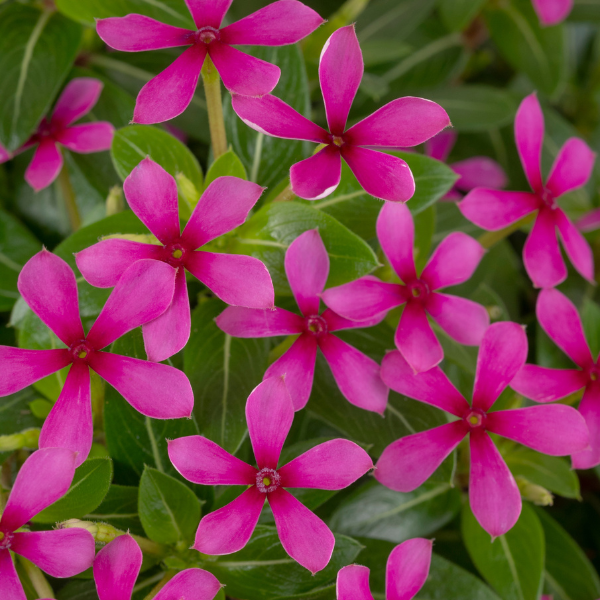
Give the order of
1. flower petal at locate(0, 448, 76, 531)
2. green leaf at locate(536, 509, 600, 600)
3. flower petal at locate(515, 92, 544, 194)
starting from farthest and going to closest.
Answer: green leaf at locate(536, 509, 600, 600) < flower petal at locate(515, 92, 544, 194) < flower petal at locate(0, 448, 76, 531)

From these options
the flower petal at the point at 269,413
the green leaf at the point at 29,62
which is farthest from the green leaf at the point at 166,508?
the green leaf at the point at 29,62

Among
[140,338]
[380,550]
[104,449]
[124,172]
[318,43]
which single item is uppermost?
[318,43]

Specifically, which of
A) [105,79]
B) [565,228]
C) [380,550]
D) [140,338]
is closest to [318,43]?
[105,79]

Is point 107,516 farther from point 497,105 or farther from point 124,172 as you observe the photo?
point 497,105

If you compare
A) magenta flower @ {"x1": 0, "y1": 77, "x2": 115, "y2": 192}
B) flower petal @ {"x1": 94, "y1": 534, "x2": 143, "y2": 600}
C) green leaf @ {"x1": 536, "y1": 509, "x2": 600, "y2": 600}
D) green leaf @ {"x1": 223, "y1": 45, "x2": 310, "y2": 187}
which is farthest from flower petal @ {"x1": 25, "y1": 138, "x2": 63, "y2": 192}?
green leaf @ {"x1": 536, "y1": 509, "x2": 600, "y2": 600}

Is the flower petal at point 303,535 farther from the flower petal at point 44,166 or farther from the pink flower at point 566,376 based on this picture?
the flower petal at point 44,166

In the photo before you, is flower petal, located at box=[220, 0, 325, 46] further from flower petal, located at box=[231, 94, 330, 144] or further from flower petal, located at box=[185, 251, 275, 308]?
flower petal, located at box=[185, 251, 275, 308]
